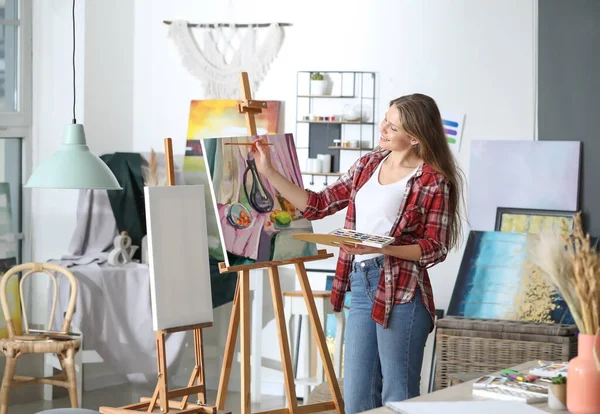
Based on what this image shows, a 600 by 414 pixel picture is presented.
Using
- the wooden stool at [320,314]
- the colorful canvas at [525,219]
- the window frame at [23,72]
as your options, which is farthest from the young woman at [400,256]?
the window frame at [23,72]

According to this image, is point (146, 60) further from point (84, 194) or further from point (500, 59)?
point (500, 59)

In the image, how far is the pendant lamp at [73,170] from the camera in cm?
403

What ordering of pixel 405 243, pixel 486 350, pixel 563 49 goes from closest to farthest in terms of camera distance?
1. pixel 405 243
2. pixel 486 350
3. pixel 563 49

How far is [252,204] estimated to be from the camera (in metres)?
3.42

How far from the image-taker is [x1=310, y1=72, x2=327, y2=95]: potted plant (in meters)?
5.32

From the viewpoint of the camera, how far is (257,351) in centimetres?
513

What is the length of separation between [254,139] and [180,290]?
2.00 feet

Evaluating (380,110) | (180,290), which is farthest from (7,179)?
(180,290)

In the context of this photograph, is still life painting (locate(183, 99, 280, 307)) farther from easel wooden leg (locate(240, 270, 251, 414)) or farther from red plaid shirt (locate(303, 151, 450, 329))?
red plaid shirt (locate(303, 151, 450, 329))

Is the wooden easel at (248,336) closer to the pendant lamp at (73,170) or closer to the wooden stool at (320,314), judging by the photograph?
the pendant lamp at (73,170)

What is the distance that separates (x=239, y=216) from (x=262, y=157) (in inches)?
10.1

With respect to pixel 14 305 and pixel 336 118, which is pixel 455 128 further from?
pixel 14 305

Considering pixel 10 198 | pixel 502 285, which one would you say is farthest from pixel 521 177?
pixel 10 198

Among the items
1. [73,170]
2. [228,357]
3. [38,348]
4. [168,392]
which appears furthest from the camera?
[38,348]
